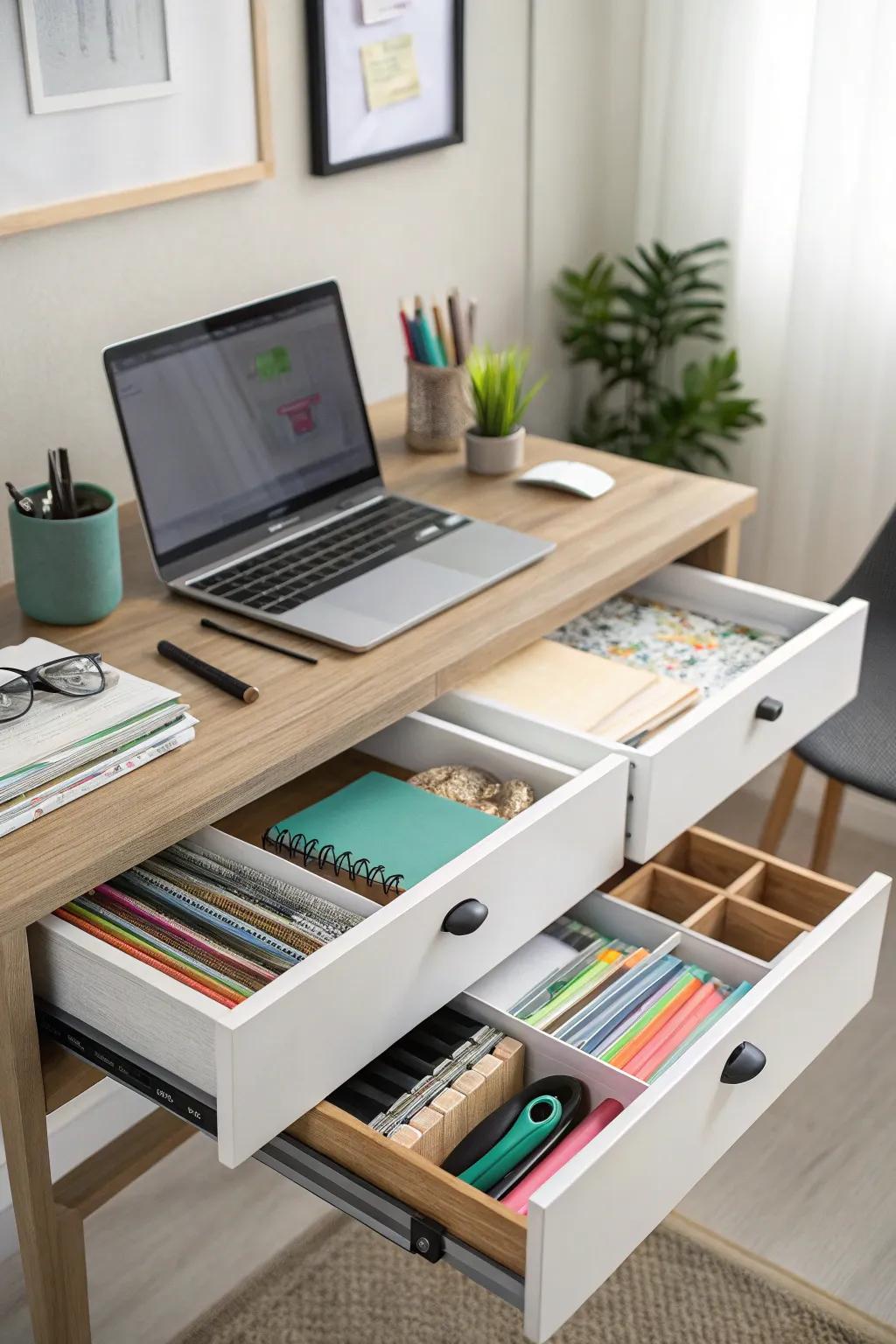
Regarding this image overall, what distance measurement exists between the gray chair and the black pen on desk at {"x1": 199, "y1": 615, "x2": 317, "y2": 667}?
84 centimetres

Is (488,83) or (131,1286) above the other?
(488,83)

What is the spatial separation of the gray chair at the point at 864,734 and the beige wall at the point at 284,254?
661mm

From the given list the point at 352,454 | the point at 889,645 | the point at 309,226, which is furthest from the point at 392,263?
the point at 889,645

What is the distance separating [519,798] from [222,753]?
0.91 feet

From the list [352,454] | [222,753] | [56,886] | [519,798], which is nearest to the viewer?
[56,886]

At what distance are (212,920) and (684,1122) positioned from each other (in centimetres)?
40

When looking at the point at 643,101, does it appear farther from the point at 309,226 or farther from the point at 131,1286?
the point at 131,1286

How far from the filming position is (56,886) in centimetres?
107

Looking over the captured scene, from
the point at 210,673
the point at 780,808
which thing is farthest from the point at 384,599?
the point at 780,808

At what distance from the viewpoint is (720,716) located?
1440 millimetres

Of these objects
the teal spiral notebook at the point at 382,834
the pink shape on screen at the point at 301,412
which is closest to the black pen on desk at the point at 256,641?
the teal spiral notebook at the point at 382,834

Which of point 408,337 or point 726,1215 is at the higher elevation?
point 408,337

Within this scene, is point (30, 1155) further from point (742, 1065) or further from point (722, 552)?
point (722, 552)

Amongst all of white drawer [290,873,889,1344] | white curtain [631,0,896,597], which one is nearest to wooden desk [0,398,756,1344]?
white drawer [290,873,889,1344]
